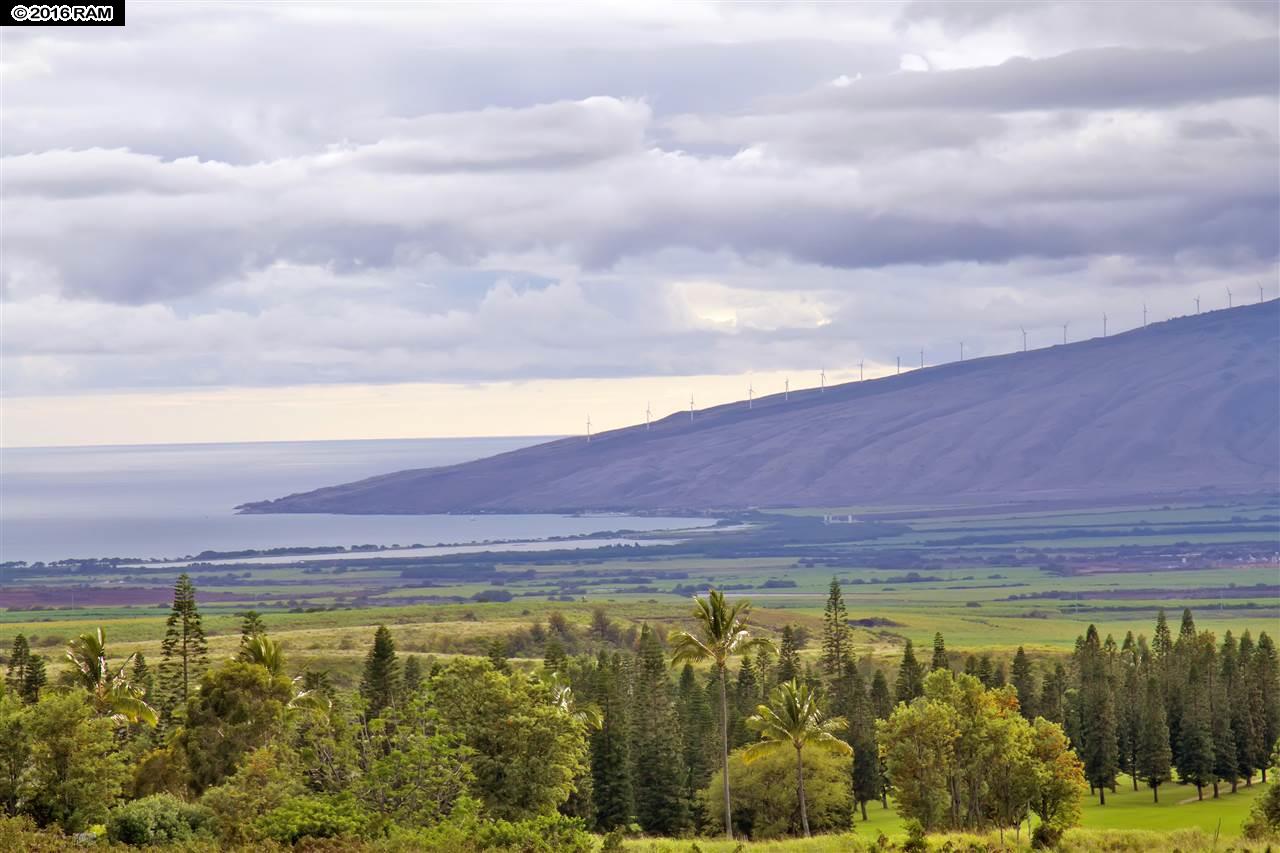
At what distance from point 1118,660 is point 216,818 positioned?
375 feet

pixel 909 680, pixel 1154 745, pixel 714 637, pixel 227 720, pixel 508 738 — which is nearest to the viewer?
pixel 714 637

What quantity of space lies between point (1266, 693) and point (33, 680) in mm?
96890

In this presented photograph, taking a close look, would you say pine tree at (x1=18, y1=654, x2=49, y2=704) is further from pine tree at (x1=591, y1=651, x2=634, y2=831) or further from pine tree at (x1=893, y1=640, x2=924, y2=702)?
pine tree at (x1=893, y1=640, x2=924, y2=702)

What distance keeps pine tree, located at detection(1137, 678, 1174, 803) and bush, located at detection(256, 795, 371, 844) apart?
86.4 metres

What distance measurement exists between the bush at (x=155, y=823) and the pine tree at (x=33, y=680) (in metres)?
43.0

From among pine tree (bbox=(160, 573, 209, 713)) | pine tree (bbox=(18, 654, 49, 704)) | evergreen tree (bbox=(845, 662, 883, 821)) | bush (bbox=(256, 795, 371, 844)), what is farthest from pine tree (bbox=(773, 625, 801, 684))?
bush (bbox=(256, 795, 371, 844))

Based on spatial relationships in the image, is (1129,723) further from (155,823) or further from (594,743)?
(155,823)

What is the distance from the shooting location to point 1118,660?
15225cm

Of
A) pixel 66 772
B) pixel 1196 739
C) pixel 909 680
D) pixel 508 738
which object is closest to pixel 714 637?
pixel 508 738

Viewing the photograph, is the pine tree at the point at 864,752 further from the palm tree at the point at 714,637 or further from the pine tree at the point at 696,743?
the palm tree at the point at 714,637

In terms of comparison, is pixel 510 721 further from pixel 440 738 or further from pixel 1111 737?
pixel 1111 737

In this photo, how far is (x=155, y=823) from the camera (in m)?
52.7

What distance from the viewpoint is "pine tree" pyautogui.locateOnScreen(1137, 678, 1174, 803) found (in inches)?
4798

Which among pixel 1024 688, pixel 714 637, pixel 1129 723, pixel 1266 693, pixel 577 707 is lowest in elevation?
pixel 1129 723
